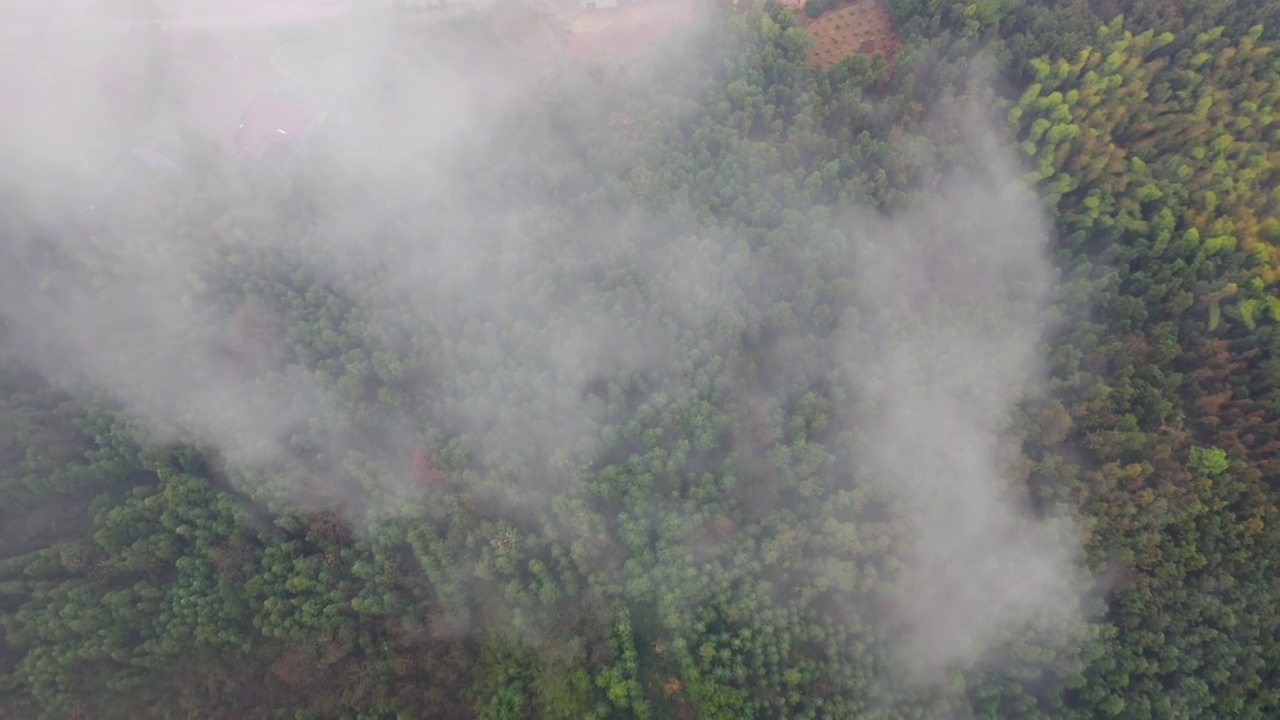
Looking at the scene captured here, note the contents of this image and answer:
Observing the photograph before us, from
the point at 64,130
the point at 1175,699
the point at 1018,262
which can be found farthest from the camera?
the point at 64,130

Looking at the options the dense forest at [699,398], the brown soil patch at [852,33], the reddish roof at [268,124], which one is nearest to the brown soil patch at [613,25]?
the dense forest at [699,398]

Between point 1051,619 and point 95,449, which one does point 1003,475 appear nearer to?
point 1051,619

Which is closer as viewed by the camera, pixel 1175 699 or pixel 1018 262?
pixel 1175 699

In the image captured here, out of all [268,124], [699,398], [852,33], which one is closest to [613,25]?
[852,33]

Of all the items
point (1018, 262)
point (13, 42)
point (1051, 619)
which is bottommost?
point (1051, 619)

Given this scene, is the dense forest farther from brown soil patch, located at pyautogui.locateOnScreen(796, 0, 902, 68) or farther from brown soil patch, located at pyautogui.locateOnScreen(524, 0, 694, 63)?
brown soil patch, located at pyautogui.locateOnScreen(524, 0, 694, 63)

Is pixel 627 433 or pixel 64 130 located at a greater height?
pixel 64 130

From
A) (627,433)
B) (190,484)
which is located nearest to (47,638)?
(190,484)
